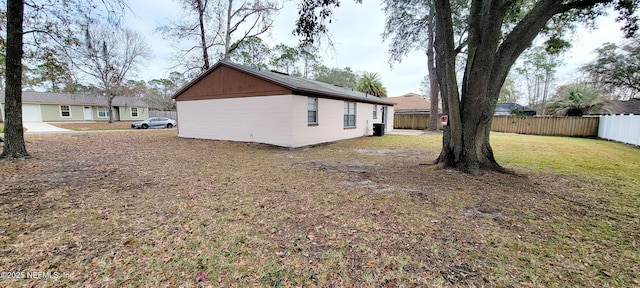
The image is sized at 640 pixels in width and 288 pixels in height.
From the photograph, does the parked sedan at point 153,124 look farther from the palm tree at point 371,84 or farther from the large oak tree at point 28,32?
the palm tree at point 371,84

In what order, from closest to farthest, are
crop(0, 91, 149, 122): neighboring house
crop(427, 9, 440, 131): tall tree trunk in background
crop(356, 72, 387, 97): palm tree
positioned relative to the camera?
1. crop(427, 9, 440, 131): tall tree trunk in background
2. crop(0, 91, 149, 122): neighboring house
3. crop(356, 72, 387, 97): palm tree

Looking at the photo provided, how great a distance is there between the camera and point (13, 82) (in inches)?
251

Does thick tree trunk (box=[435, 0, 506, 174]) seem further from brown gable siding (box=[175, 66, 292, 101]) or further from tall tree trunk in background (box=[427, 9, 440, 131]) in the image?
tall tree trunk in background (box=[427, 9, 440, 131])

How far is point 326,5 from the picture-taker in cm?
554

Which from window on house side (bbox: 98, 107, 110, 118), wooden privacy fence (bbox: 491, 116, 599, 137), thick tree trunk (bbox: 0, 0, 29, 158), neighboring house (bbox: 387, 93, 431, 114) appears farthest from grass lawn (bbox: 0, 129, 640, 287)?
window on house side (bbox: 98, 107, 110, 118)

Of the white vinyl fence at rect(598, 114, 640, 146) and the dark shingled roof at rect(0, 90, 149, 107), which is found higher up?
the dark shingled roof at rect(0, 90, 149, 107)

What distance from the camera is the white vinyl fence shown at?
37.7 ft

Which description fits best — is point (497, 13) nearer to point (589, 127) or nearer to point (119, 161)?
point (119, 161)

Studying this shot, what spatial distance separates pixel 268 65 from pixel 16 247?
24.3 m

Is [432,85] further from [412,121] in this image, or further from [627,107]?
[627,107]

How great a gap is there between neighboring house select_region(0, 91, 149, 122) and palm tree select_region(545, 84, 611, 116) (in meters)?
42.0

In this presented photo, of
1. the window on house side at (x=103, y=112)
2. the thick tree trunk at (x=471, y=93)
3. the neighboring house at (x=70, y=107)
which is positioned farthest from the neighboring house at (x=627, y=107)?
the window on house side at (x=103, y=112)

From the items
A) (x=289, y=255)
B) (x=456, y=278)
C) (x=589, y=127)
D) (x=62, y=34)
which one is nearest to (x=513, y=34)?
(x=456, y=278)

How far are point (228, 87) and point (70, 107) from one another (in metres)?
28.5
